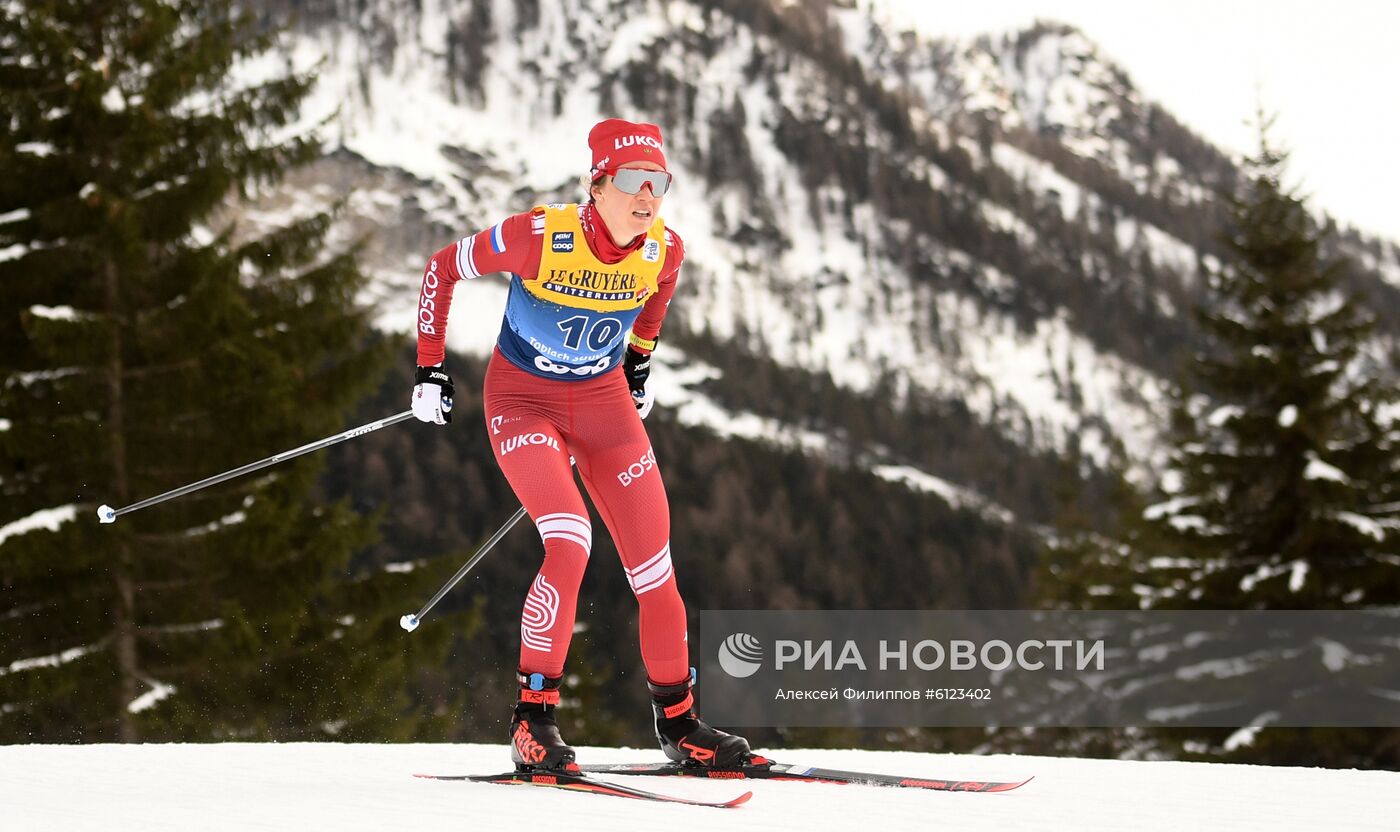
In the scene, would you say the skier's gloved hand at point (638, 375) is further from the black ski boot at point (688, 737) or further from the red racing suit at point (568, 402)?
the black ski boot at point (688, 737)

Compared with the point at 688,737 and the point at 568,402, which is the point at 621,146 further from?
the point at 688,737

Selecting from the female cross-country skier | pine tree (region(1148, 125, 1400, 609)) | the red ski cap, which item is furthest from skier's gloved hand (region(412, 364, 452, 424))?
pine tree (region(1148, 125, 1400, 609))

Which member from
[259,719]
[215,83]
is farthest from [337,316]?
Result: [259,719]

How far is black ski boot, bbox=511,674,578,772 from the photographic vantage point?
4.38 metres

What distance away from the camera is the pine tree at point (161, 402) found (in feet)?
39.1

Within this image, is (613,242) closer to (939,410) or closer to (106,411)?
(106,411)

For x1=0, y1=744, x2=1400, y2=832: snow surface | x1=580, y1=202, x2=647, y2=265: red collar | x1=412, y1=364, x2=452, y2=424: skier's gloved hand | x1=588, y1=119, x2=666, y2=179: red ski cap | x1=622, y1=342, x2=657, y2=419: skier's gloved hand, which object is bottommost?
x1=0, y1=744, x2=1400, y2=832: snow surface

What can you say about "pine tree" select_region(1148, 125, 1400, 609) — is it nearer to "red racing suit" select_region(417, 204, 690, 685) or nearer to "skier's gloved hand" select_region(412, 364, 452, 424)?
"red racing suit" select_region(417, 204, 690, 685)

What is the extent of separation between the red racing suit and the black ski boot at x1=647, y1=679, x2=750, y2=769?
0.22 feet

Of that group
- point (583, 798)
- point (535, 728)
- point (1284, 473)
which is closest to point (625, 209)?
point (535, 728)

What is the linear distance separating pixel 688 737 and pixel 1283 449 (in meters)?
13.4

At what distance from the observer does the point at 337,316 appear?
544 inches

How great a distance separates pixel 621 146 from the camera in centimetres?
465

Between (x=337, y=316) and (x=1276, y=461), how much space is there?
36.3 ft
